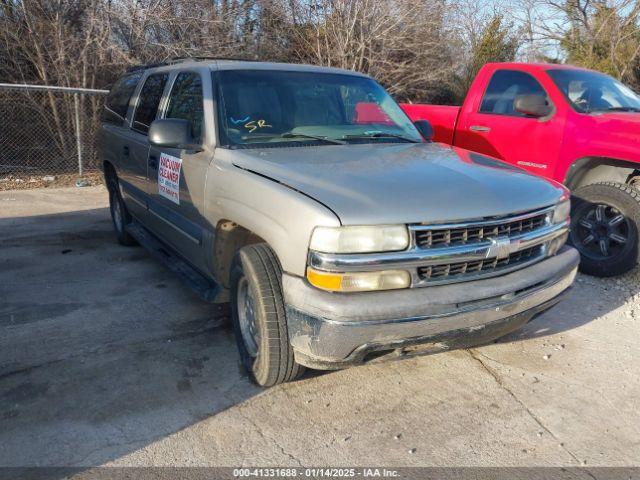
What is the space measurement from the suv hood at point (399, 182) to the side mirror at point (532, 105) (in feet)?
6.20

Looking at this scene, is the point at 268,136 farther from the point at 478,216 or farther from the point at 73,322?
the point at 73,322

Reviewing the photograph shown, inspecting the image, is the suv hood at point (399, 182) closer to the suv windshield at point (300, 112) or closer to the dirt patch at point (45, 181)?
the suv windshield at point (300, 112)

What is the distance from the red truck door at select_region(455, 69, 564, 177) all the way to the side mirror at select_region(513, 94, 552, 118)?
0.16 meters

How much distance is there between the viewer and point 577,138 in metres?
4.94

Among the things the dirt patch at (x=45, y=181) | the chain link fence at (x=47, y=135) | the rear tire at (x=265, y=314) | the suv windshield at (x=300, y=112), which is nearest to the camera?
the rear tire at (x=265, y=314)

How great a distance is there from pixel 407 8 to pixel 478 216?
11.4m

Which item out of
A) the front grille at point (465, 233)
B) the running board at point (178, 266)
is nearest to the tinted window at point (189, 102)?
the running board at point (178, 266)

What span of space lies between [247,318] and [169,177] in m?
1.44

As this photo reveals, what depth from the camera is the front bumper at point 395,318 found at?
2.41 meters

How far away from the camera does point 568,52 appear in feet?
73.4

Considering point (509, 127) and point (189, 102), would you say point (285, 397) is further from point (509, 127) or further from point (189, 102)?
point (509, 127)

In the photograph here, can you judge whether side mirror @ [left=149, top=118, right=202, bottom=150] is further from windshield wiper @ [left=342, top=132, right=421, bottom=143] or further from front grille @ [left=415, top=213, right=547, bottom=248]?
front grille @ [left=415, top=213, right=547, bottom=248]

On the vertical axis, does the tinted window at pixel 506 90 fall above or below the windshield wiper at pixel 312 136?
above

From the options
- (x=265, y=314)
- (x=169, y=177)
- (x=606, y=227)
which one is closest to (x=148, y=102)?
(x=169, y=177)
